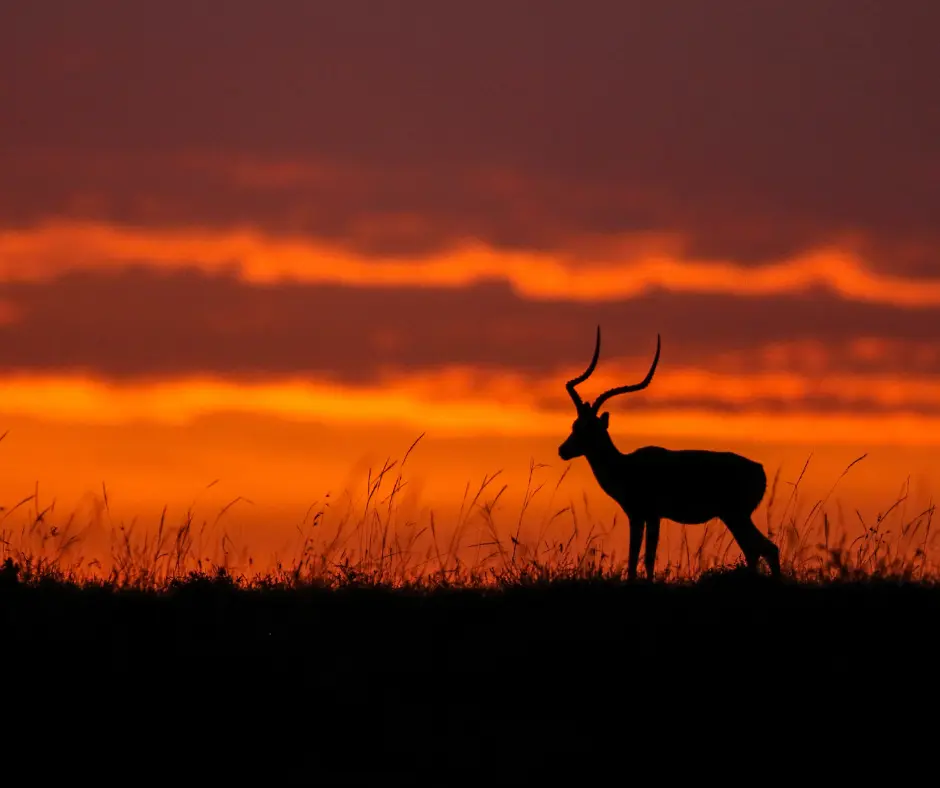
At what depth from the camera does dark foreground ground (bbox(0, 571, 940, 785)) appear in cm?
1020

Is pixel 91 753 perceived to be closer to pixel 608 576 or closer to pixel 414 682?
pixel 414 682

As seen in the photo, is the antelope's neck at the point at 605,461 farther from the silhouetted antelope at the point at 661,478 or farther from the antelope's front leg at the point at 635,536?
the antelope's front leg at the point at 635,536

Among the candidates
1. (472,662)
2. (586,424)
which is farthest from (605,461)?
(472,662)

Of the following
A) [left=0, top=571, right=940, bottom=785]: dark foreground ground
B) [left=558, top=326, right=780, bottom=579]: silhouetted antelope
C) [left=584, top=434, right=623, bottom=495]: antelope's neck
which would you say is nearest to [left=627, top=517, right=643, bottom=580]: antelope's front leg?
[left=558, top=326, right=780, bottom=579]: silhouetted antelope

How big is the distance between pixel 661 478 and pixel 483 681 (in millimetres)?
8262

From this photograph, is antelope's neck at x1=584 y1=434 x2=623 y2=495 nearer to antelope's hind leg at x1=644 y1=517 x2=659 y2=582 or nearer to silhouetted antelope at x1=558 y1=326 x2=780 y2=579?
silhouetted antelope at x1=558 y1=326 x2=780 y2=579

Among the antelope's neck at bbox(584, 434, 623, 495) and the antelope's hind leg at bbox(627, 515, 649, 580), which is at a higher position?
the antelope's neck at bbox(584, 434, 623, 495)

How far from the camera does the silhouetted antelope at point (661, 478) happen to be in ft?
60.9

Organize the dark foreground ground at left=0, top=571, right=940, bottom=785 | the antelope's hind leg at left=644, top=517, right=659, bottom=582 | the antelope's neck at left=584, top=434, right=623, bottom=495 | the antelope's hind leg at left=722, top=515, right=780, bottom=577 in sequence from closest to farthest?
1. the dark foreground ground at left=0, top=571, right=940, bottom=785
2. the antelope's hind leg at left=722, top=515, right=780, bottom=577
3. the antelope's hind leg at left=644, top=517, right=659, bottom=582
4. the antelope's neck at left=584, top=434, right=623, bottom=495

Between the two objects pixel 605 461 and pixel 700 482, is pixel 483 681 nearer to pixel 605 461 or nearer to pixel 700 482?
pixel 700 482

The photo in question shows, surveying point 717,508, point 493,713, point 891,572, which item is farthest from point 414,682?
point 717,508

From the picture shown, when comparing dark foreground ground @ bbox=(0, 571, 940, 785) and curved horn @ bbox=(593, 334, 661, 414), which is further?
curved horn @ bbox=(593, 334, 661, 414)

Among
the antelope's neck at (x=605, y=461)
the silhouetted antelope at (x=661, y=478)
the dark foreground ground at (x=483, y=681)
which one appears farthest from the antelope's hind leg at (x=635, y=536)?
the dark foreground ground at (x=483, y=681)

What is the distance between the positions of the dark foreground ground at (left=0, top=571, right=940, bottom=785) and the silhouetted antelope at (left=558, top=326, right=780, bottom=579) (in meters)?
6.01
